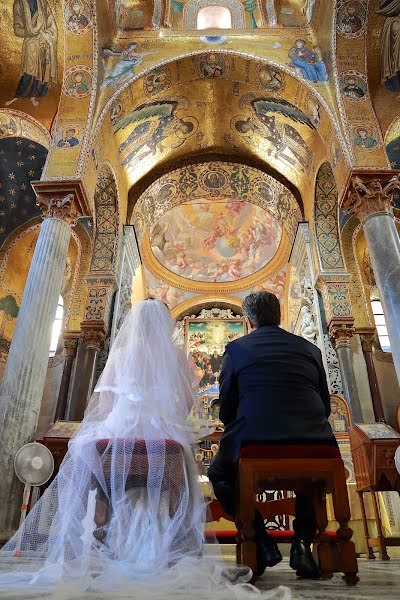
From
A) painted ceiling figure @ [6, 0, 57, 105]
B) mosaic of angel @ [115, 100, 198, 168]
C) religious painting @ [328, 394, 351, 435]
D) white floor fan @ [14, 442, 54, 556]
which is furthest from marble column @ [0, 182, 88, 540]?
religious painting @ [328, 394, 351, 435]

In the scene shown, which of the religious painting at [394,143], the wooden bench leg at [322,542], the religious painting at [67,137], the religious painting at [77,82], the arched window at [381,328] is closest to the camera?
the wooden bench leg at [322,542]

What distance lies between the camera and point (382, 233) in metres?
7.00

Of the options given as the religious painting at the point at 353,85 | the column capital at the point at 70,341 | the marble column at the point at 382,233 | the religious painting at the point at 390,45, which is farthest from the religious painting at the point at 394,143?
the column capital at the point at 70,341

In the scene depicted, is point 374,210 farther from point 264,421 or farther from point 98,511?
point 98,511

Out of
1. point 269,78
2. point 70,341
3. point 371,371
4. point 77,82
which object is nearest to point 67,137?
point 77,82

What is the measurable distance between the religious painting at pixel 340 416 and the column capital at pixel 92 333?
16.4 ft

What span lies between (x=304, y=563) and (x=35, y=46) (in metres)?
9.65

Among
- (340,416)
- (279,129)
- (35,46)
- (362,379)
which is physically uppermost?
(279,129)

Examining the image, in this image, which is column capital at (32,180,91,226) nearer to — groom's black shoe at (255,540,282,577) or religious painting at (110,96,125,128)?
religious painting at (110,96,125,128)

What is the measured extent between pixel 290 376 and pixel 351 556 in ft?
2.93

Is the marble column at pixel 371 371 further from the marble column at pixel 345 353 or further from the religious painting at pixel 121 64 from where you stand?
the religious painting at pixel 121 64

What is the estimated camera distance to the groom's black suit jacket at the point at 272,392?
7.65 feet

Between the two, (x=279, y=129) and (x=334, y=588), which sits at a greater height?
(x=279, y=129)

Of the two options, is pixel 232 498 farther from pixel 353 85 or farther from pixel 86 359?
pixel 353 85
